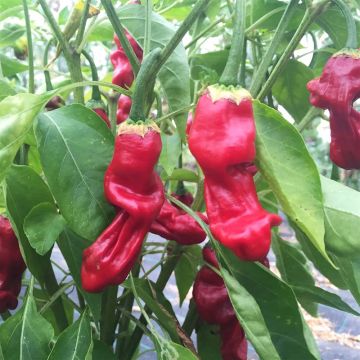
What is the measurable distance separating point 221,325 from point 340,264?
8.0 inches

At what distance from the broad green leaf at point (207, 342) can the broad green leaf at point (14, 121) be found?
47 cm

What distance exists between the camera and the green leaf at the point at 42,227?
0.57 m

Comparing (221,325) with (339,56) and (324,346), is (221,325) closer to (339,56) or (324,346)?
(339,56)

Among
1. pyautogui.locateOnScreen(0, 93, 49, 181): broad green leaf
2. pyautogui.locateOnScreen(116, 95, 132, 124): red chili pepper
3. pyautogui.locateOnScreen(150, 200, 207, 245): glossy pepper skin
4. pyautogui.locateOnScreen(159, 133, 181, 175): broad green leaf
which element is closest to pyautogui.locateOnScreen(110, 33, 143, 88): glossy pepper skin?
pyautogui.locateOnScreen(116, 95, 132, 124): red chili pepper

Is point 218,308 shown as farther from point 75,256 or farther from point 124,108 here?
point 124,108

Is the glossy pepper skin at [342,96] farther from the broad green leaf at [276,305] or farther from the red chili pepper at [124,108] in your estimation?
the red chili pepper at [124,108]

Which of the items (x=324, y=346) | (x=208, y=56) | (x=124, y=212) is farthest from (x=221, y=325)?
(x=324, y=346)

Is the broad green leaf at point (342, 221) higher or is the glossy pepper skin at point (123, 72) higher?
the broad green leaf at point (342, 221)

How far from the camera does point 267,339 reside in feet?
1.65

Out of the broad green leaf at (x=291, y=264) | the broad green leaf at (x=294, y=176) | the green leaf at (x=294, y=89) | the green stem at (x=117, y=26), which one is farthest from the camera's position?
the broad green leaf at (x=291, y=264)

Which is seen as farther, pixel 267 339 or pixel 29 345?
pixel 29 345


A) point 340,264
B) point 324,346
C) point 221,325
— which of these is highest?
point 340,264

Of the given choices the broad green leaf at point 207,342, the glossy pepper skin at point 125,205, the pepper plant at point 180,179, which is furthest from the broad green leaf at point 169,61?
the broad green leaf at point 207,342

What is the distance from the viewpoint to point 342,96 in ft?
2.11
